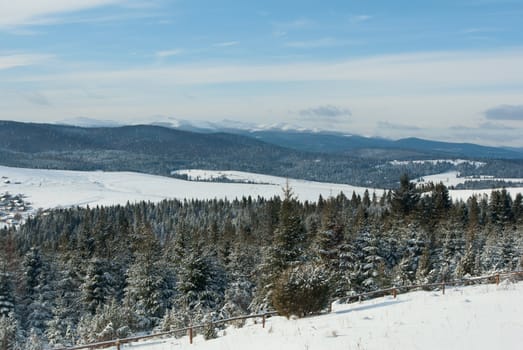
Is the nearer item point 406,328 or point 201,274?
point 406,328

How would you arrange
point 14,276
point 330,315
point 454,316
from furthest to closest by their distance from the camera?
point 14,276
point 330,315
point 454,316

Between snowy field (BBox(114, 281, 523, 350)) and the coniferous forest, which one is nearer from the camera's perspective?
snowy field (BBox(114, 281, 523, 350))

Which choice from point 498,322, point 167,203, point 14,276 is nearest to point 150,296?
point 14,276

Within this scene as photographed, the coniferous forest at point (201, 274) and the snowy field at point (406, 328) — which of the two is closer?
the snowy field at point (406, 328)

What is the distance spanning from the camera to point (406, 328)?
15.4 meters

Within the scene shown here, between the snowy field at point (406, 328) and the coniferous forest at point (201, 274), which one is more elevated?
the snowy field at point (406, 328)

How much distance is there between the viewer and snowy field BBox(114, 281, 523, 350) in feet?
45.2

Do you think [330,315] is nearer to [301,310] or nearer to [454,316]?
[301,310]

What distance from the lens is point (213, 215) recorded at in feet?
536

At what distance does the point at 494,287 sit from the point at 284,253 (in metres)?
18.3

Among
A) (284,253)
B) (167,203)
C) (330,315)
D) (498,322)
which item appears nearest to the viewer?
(498,322)

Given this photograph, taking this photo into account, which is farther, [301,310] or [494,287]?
[494,287]

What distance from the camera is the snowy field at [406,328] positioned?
13.8 meters

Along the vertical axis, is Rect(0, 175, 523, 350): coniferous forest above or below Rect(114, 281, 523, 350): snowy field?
below
